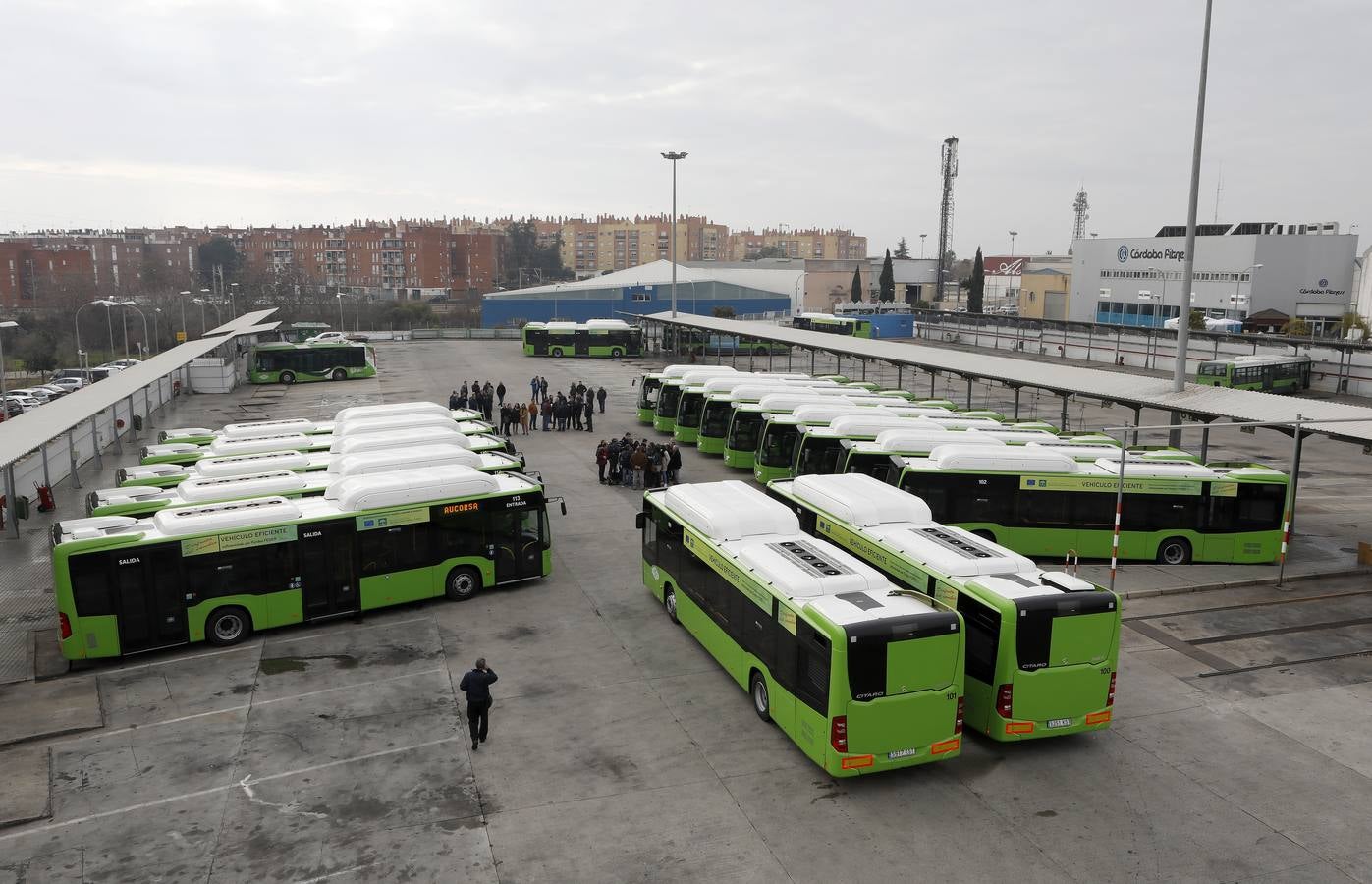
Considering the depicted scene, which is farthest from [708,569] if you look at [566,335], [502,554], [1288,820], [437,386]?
[566,335]

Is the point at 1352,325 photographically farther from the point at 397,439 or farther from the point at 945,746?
the point at 945,746

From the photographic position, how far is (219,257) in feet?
476

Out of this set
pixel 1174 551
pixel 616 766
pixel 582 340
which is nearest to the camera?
pixel 616 766

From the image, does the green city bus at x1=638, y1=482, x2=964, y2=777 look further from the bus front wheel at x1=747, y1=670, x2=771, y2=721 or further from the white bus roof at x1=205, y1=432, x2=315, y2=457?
the white bus roof at x1=205, y1=432, x2=315, y2=457

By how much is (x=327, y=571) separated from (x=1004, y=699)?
1067 centimetres

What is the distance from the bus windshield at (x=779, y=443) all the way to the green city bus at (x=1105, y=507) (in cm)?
612

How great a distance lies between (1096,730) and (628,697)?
19.4 ft

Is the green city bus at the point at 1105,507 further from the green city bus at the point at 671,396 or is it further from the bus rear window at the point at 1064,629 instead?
the green city bus at the point at 671,396

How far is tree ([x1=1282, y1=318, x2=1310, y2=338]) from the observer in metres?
67.5

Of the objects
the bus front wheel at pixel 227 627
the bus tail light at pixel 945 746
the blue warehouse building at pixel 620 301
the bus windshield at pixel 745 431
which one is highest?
the blue warehouse building at pixel 620 301

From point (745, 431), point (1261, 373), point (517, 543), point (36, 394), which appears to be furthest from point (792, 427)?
point (36, 394)

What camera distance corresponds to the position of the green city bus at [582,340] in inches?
2468

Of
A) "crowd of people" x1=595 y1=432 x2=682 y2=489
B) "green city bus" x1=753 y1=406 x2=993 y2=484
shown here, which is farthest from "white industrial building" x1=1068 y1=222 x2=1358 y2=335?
"crowd of people" x1=595 y1=432 x2=682 y2=489

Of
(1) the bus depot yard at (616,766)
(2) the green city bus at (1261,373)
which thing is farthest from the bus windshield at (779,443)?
(2) the green city bus at (1261,373)
